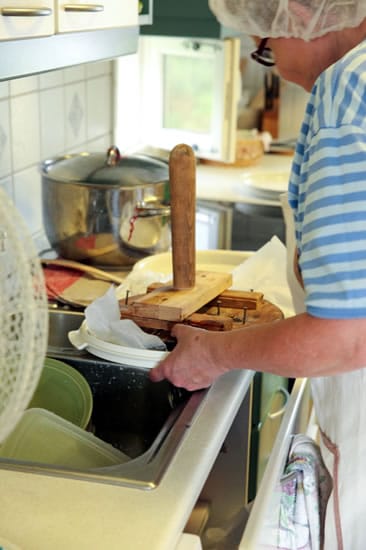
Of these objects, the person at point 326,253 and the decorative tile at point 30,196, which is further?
the decorative tile at point 30,196

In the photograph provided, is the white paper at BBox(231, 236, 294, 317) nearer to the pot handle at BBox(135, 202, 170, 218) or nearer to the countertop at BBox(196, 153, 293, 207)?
the pot handle at BBox(135, 202, 170, 218)

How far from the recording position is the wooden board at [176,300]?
127cm

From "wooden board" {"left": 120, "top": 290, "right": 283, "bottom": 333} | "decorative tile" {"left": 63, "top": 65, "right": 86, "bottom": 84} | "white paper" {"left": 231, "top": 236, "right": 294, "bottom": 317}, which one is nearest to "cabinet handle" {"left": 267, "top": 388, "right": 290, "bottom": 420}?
"white paper" {"left": 231, "top": 236, "right": 294, "bottom": 317}

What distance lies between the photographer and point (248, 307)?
1367 mm

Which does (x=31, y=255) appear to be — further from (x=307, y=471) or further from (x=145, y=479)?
(x=307, y=471)

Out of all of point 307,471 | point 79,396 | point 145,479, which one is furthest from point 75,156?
point 145,479

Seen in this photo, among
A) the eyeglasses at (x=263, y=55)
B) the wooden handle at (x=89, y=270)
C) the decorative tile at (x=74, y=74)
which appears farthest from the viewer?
the decorative tile at (x=74, y=74)

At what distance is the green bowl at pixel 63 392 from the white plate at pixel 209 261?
478 millimetres

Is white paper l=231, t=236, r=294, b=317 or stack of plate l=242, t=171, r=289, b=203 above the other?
white paper l=231, t=236, r=294, b=317

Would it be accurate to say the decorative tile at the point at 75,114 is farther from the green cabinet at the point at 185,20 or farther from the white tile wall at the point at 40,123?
the green cabinet at the point at 185,20

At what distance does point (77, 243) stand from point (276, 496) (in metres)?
0.73

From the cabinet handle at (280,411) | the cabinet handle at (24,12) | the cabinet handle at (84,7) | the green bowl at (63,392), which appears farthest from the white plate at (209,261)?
the cabinet handle at (24,12)

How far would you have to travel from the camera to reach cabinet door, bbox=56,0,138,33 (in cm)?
120

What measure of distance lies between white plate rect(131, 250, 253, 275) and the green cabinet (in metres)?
0.58
